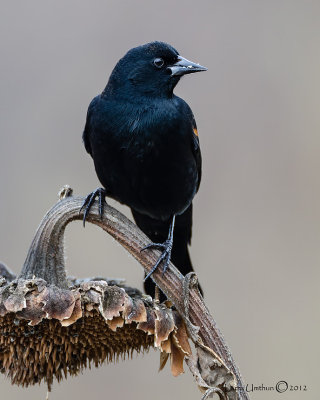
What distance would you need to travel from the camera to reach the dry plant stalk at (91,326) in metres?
2.53

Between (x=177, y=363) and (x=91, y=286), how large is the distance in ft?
1.16

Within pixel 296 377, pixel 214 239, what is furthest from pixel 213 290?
pixel 296 377

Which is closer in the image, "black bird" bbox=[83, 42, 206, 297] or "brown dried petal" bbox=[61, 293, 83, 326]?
"brown dried petal" bbox=[61, 293, 83, 326]

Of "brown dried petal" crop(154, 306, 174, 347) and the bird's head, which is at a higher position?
the bird's head

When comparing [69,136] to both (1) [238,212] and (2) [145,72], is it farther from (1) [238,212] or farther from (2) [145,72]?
(2) [145,72]

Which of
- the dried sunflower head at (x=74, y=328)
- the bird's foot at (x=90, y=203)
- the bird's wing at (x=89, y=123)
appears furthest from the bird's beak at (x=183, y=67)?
the dried sunflower head at (x=74, y=328)

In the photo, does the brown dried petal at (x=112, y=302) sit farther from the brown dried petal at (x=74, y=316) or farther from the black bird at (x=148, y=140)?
the black bird at (x=148, y=140)

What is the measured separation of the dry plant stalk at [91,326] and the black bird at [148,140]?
0.78 m

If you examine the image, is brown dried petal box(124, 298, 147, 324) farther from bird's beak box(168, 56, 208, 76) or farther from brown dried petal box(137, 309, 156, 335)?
bird's beak box(168, 56, 208, 76)

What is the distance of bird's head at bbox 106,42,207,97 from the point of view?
3.85 metres

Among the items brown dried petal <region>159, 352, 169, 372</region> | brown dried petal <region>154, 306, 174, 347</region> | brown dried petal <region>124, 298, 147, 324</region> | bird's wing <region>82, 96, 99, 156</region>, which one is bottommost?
brown dried petal <region>159, 352, 169, 372</region>

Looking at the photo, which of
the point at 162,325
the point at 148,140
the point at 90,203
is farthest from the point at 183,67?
the point at 162,325

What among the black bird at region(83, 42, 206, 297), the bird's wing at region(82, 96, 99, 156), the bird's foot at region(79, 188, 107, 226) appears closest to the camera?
the bird's foot at region(79, 188, 107, 226)

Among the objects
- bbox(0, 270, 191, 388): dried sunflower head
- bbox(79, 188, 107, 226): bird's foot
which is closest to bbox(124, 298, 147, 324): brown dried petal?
bbox(0, 270, 191, 388): dried sunflower head
